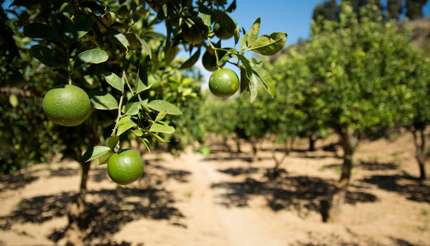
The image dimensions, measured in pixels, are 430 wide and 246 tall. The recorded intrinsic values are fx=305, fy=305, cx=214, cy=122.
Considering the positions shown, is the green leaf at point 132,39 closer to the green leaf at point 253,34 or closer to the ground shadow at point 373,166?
the green leaf at point 253,34

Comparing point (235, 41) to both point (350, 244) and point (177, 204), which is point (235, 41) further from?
point (177, 204)

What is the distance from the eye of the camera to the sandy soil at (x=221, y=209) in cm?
710

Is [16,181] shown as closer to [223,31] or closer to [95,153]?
[95,153]

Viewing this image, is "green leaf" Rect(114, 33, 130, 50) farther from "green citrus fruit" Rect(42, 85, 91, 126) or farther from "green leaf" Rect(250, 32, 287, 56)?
"green leaf" Rect(250, 32, 287, 56)

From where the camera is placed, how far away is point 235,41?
1.25m

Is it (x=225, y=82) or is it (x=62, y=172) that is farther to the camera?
(x=62, y=172)

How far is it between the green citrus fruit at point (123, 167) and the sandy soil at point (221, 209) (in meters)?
6.06

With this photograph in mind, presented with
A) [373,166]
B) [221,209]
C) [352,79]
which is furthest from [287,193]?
[373,166]

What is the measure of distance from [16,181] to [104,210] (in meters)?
7.04

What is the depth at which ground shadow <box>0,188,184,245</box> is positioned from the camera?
747 cm

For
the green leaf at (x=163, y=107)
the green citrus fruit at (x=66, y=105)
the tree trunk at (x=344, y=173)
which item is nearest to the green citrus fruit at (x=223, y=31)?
the green leaf at (x=163, y=107)

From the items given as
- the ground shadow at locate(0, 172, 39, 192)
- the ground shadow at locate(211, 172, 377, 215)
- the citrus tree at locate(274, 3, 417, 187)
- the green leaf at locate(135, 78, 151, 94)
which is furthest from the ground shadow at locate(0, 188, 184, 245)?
the green leaf at locate(135, 78, 151, 94)

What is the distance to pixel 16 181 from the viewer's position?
13.4 metres

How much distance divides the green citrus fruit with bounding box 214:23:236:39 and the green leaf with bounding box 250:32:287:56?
15 centimetres
